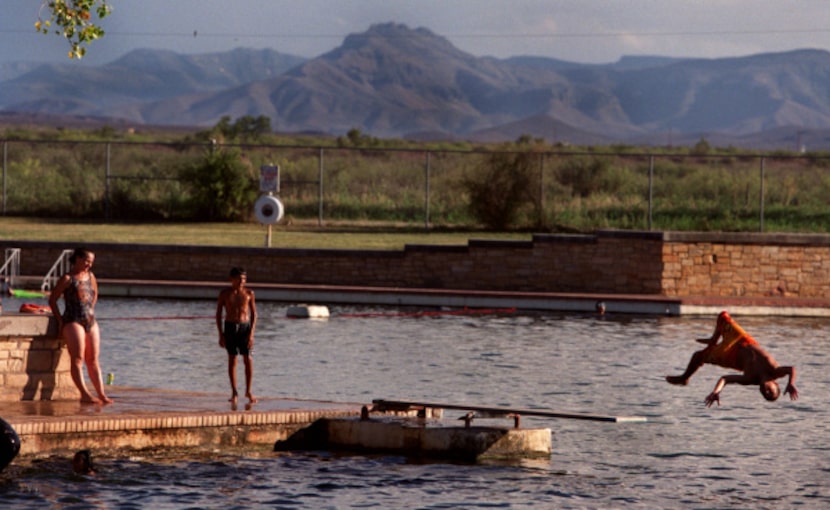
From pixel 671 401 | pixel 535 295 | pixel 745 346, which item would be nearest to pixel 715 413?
pixel 671 401

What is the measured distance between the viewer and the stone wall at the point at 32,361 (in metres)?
15.1

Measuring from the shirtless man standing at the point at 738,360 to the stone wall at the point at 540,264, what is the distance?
45.0ft

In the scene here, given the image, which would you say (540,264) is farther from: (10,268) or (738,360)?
(738,360)

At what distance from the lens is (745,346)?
15.5m

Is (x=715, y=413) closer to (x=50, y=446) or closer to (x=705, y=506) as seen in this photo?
(x=705, y=506)

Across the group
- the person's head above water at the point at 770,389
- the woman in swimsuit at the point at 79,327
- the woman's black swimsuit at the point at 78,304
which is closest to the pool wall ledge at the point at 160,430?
the woman in swimsuit at the point at 79,327

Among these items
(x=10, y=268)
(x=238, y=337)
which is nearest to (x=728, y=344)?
(x=238, y=337)

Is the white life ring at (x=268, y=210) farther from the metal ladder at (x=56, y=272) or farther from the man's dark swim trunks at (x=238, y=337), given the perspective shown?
the man's dark swim trunks at (x=238, y=337)

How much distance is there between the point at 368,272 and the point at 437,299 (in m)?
2.12

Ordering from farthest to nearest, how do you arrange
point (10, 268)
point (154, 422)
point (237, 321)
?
point (10, 268) → point (237, 321) → point (154, 422)

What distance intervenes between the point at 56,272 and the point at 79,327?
52.6 feet

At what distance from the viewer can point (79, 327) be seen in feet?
50.4

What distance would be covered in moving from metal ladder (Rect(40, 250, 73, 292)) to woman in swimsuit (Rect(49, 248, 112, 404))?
13.3m

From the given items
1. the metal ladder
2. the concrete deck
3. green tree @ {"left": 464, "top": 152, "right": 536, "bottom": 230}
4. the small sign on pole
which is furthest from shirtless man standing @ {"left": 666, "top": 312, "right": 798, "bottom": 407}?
green tree @ {"left": 464, "top": 152, "right": 536, "bottom": 230}
